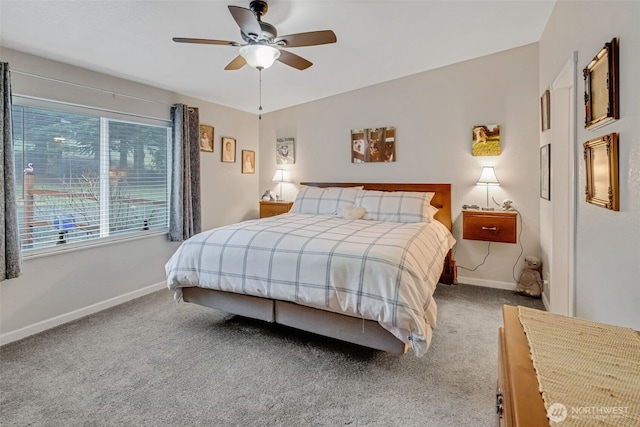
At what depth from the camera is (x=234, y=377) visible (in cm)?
206

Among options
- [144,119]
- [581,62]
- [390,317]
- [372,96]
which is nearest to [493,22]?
[581,62]

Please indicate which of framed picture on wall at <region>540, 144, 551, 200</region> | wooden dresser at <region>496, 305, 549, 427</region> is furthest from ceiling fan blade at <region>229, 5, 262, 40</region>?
framed picture on wall at <region>540, 144, 551, 200</region>

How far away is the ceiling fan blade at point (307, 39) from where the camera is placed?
2162 millimetres

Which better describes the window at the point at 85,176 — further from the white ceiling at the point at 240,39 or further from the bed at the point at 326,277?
the bed at the point at 326,277

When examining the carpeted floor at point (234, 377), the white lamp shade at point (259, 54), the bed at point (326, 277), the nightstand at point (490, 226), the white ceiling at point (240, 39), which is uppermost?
the white ceiling at point (240, 39)

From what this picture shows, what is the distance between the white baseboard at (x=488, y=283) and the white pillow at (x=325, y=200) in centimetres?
163

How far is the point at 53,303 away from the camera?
284 centimetres

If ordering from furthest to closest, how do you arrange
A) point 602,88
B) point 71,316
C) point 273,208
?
1. point 273,208
2. point 71,316
3. point 602,88

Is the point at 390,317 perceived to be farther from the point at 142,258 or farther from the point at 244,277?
the point at 142,258

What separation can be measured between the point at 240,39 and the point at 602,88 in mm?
2444

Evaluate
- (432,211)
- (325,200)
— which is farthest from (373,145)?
(432,211)

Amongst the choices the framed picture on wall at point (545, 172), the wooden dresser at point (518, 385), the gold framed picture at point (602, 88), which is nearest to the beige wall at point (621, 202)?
the gold framed picture at point (602, 88)

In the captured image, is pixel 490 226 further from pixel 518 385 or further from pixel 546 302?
pixel 518 385

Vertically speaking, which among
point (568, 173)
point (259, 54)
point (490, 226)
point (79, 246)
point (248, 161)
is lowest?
point (79, 246)
